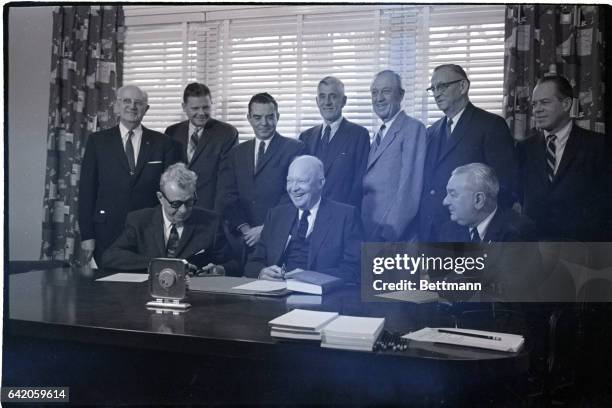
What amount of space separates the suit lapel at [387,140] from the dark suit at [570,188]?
0.54 m

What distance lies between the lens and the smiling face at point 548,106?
2568 mm

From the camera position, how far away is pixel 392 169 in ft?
8.62

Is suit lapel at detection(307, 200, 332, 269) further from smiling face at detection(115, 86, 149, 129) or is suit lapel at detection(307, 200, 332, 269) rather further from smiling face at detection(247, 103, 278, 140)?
smiling face at detection(115, 86, 149, 129)

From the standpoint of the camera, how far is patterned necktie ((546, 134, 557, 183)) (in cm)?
260

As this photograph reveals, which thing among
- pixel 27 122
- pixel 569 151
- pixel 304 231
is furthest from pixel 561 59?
pixel 27 122

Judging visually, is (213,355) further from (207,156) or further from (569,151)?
(569,151)

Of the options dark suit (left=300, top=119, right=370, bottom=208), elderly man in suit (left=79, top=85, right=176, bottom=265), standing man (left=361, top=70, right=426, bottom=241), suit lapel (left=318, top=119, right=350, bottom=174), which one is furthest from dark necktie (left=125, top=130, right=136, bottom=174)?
standing man (left=361, top=70, right=426, bottom=241)

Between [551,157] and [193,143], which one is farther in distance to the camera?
A: [193,143]

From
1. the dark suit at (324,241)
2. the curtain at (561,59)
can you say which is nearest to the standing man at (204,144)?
the dark suit at (324,241)

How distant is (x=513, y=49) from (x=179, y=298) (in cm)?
174

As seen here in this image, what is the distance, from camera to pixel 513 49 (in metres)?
2.57

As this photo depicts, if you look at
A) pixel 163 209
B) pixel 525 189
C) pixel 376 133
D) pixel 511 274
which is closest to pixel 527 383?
pixel 511 274

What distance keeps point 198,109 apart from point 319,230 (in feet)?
2.54

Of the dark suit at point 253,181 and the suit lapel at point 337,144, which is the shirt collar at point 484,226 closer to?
the suit lapel at point 337,144
